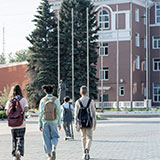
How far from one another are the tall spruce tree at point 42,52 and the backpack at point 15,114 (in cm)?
4199

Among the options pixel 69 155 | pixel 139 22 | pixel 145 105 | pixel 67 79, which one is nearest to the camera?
pixel 69 155

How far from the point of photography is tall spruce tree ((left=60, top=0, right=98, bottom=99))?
54031 mm

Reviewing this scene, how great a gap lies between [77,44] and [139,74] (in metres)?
12.7

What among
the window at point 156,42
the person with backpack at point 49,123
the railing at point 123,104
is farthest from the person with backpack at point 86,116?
the window at point 156,42

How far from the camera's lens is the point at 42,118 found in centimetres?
1259

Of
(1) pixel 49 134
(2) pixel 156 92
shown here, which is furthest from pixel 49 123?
(2) pixel 156 92

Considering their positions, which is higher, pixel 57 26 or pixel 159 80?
pixel 57 26

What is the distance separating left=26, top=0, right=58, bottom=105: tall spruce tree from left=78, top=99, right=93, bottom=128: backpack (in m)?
40.5

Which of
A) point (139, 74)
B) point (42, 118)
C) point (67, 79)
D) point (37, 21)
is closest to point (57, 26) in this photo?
point (37, 21)

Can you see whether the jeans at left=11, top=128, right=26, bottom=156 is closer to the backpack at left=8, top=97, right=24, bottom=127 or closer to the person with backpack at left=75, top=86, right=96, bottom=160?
the backpack at left=8, top=97, right=24, bottom=127

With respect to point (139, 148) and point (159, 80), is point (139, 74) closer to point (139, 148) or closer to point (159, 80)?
point (159, 80)

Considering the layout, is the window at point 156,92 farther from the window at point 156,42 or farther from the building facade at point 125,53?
the window at point 156,42

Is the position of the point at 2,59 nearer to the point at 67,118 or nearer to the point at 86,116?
the point at 67,118

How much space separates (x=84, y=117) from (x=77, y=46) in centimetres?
4171
